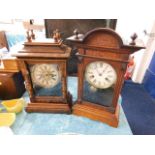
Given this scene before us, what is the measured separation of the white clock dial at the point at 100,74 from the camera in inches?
26.1

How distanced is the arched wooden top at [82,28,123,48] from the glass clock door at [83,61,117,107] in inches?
4.1

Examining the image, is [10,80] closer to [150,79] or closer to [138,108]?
[138,108]

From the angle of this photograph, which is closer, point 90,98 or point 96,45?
point 96,45

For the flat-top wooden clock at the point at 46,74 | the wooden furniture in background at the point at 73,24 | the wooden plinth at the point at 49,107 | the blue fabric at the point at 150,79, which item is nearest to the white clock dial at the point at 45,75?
the flat-top wooden clock at the point at 46,74

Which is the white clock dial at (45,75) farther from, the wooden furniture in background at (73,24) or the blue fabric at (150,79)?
the blue fabric at (150,79)

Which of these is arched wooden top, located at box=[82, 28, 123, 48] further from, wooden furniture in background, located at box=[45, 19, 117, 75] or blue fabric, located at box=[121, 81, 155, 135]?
blue fabric, located at box=[121, 81, 155, 135]

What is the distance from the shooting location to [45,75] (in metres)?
0.74

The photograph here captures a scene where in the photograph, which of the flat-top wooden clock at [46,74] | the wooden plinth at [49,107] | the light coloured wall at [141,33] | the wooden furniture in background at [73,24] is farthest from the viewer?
the light coloured wall at [141,33]

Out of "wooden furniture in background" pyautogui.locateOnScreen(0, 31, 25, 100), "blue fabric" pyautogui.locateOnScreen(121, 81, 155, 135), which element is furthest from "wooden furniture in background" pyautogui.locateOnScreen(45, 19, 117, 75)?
"blue fabric" pyautogui.locateOnScreen(121, 81, 155, 135)

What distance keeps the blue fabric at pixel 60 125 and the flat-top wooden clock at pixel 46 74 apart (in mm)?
41
